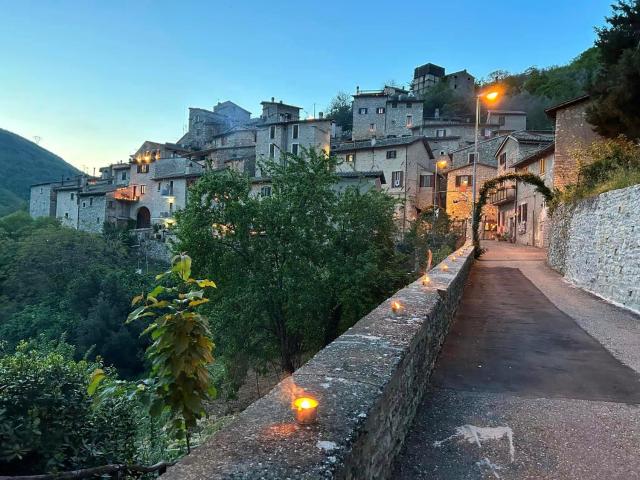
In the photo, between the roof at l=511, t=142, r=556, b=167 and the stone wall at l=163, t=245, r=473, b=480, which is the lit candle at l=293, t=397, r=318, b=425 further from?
the roof at l=511, t=142, r=556, b=167

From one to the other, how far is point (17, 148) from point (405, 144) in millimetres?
95614

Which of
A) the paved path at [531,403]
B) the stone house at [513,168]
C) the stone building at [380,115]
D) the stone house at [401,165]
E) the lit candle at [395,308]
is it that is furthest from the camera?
the stone building at [380,115]

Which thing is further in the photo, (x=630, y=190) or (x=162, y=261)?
(x=162, y=261)

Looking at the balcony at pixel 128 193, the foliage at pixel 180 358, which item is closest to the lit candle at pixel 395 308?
the foliage at pixel 180 358

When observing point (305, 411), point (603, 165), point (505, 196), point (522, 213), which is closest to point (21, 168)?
point (505, 196)

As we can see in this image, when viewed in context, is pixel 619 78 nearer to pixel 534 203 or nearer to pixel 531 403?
pixel 534 203

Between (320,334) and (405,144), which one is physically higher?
(405,144)

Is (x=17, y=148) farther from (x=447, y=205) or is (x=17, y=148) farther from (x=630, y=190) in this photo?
(x=630, y=190)

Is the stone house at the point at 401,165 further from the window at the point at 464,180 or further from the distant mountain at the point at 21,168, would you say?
the distant mountain at the point at 21,168

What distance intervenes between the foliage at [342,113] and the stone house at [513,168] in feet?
125

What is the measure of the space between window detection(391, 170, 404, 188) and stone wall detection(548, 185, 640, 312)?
98.2 ft

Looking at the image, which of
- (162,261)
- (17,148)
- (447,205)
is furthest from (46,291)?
(17,148)

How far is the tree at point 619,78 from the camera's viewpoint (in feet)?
57.3

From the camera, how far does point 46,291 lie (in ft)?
133
